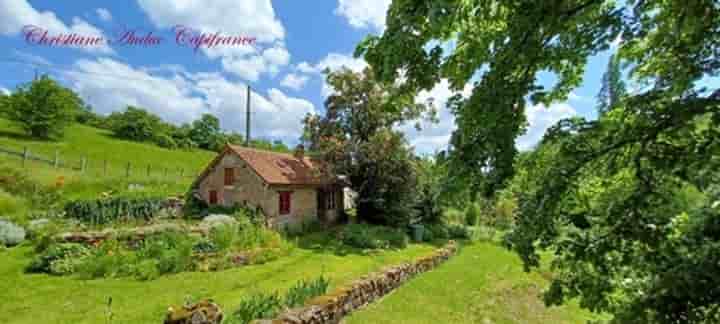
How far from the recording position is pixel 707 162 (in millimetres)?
2541

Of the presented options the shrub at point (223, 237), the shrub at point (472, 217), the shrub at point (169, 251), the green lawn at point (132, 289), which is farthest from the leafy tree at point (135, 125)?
the shrub at point (223, 237)

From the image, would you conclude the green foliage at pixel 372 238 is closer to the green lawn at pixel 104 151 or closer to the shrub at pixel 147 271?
the shrub at pixel 147 271

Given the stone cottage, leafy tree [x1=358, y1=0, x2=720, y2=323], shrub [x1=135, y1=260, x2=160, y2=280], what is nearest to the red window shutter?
the stone cottage

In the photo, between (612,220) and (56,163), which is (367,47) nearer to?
(612,220)

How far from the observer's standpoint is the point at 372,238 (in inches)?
595

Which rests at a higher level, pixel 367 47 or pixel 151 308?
pixel 367 47

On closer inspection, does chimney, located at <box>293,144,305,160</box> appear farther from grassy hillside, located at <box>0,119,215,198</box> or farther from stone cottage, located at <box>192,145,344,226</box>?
grassy hillside, located at <box>0,119,215,198</box>

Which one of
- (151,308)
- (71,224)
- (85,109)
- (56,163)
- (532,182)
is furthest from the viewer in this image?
(85,109)

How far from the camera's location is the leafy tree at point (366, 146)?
18203 mm

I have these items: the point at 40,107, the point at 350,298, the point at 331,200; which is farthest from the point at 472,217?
the point at 40,107

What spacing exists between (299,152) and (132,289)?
1405 centimetres

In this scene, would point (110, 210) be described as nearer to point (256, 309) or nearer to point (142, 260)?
point (142, 260)

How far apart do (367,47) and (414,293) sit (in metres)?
7.30

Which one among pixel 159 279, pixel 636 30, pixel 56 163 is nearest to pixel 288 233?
pixel 159 279
